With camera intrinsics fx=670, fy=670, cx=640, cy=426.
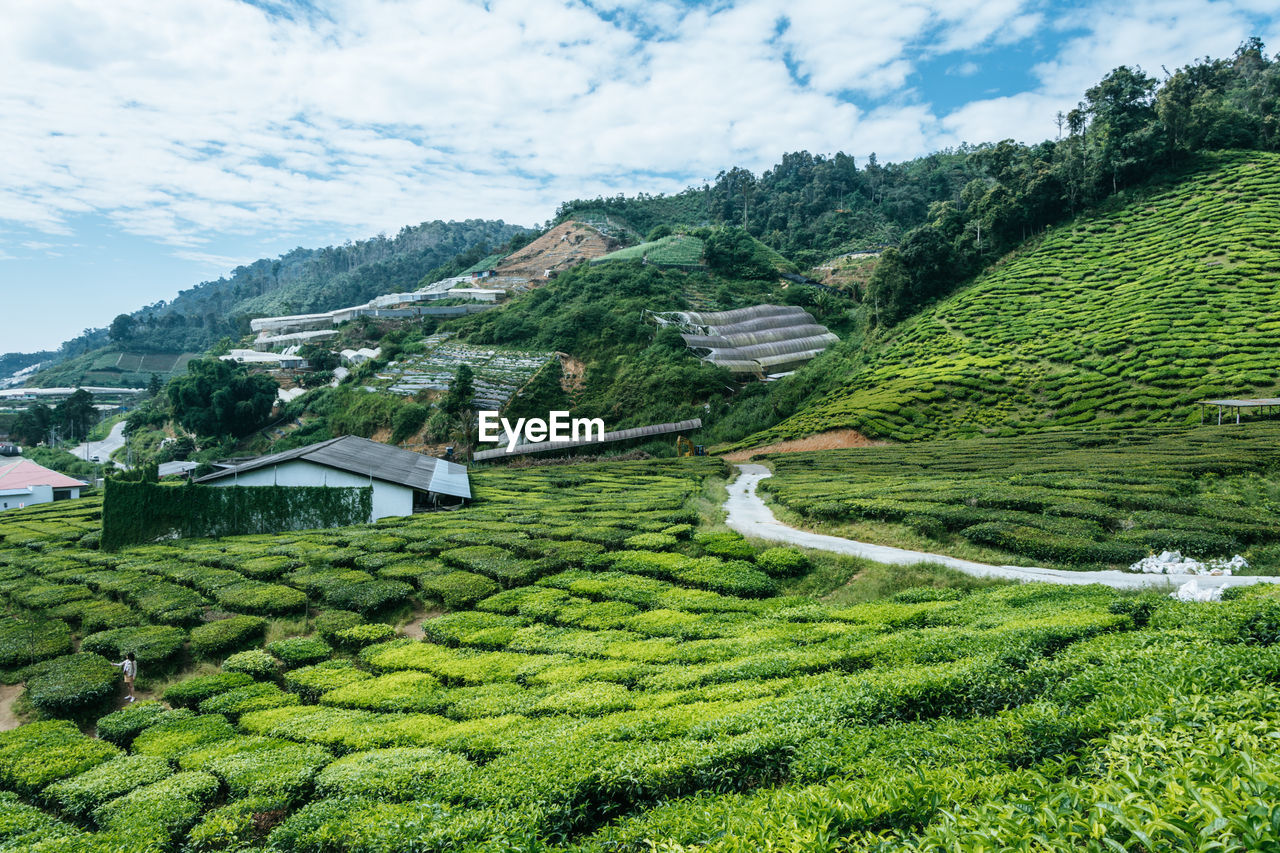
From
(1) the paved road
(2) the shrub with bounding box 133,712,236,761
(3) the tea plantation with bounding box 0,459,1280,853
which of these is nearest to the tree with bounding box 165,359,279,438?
(1) the paved road

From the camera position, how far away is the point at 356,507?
30.6 m

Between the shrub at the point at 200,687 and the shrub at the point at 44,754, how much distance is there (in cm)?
125

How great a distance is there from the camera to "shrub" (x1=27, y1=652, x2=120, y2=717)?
45.8 ft

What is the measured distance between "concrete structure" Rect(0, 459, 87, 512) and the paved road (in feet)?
123

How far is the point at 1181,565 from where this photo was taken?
1525 centimetres

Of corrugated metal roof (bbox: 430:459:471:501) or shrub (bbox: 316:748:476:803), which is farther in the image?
corrugated metal roof (bbox: 430:459:471:501)

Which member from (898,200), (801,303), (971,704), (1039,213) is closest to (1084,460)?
(971,704)

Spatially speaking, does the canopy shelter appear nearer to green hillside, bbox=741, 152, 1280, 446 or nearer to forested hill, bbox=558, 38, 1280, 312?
green hillside, bbox=741, 152, 1280, 446

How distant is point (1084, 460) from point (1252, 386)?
18.0 m

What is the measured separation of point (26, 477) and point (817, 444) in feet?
199

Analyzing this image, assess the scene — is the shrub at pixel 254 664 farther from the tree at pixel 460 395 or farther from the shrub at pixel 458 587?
the tree at pixel 460 395

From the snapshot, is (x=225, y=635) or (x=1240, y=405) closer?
(x=225, y=635)

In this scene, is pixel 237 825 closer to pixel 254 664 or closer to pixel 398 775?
pixel 398 775

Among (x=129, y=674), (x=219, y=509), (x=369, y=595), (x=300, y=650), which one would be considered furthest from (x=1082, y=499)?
(x=219, y=509)
